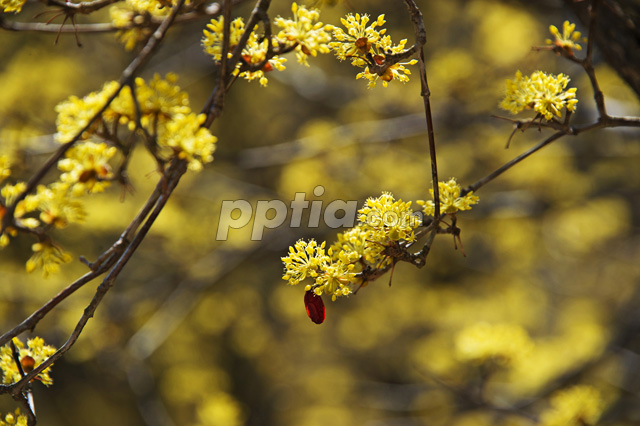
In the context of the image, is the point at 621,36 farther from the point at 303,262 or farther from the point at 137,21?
the point at 137,21

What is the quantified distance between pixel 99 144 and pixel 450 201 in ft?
2.47

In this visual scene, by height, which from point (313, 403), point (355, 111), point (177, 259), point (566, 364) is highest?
point (355, 111)

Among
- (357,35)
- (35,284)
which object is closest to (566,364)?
(357,35)

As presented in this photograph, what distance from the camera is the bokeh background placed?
12.4 ft

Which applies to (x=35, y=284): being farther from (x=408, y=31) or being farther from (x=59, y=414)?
(x=408, y=31)

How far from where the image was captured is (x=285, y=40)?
113cm

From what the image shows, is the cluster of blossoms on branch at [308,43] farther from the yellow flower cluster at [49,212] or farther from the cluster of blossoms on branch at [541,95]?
the yellow flower cluster at [49,212]

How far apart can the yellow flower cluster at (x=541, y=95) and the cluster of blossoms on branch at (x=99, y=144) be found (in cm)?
73

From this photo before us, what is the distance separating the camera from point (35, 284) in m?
4.43

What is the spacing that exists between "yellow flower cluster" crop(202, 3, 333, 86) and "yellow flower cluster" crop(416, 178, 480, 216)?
413mm

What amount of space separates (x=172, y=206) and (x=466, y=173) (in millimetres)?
2527

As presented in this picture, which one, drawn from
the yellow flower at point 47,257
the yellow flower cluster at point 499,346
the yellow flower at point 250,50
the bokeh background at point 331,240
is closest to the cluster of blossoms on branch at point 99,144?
the yellow flower at point 47,257

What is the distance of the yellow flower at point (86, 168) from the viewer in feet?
3.22

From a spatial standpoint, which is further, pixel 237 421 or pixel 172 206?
pixel 172 206
